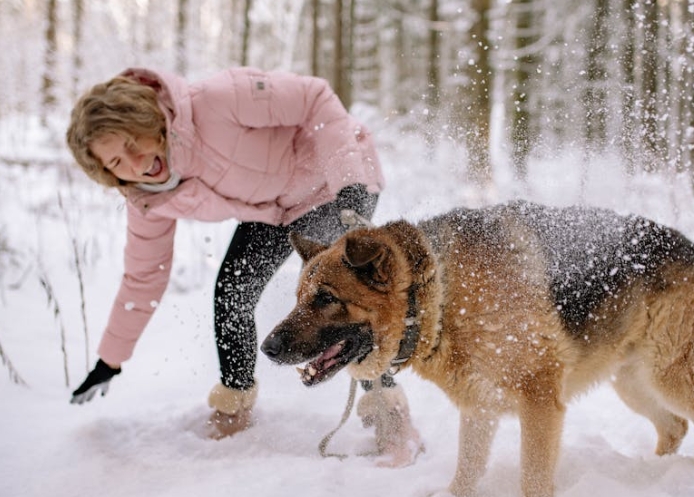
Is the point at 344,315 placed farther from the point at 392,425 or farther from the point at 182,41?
the point at 182,41

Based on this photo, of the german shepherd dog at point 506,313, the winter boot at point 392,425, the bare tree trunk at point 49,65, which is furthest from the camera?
the bare tree trunk at point 49,65

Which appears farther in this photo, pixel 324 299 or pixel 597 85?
pixel 597 85

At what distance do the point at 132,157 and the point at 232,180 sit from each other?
0.54 meters

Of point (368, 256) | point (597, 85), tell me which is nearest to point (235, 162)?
point (368, 256)

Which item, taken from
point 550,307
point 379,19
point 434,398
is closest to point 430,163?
point 434,398

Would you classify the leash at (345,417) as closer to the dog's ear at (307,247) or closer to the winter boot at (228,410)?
the winter boot at (228,410)

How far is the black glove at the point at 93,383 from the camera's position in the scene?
3090mm

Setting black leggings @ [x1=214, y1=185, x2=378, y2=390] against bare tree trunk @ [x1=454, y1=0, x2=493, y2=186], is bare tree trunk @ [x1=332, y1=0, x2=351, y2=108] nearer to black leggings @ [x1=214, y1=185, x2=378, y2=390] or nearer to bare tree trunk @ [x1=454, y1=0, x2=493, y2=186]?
bare tree trunk @ [x1=454, y1=0, x2=493, y2=186]

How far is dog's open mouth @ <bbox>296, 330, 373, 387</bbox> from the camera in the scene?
2340 millimetres

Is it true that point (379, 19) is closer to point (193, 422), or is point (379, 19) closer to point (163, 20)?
point (163, 20)

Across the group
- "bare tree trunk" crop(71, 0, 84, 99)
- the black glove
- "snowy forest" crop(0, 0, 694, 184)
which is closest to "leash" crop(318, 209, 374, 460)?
"snowy forest" crop(0, 0, 694, 184)

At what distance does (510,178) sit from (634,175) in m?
1.17

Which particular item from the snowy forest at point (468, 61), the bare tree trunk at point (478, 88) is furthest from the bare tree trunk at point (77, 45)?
the bare tree trunk at point (478, 88)

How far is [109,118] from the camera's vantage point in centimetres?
246
